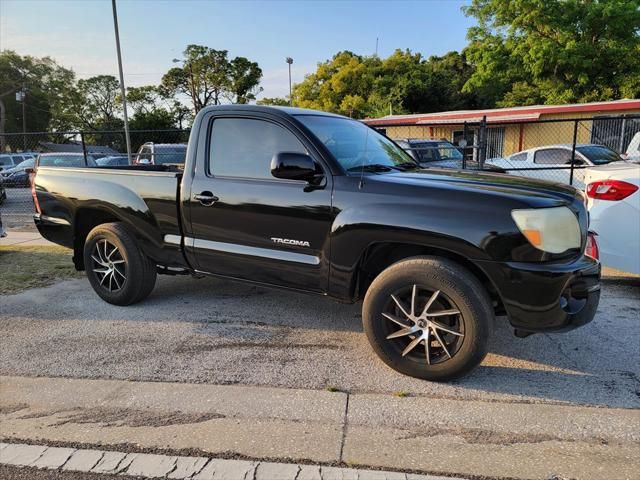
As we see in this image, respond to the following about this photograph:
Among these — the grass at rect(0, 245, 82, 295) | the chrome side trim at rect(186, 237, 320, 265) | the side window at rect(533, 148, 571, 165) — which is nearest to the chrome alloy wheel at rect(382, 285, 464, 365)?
the chrome side trim at rect(186, 237, 320, 265)

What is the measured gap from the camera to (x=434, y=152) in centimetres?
1301

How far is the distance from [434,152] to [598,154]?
382 cm

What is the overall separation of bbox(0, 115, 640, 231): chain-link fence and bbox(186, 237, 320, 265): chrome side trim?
2.66 metres

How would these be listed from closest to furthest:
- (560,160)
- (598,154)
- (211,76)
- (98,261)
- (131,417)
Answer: (131,417), (98,261), (598,154), (560,160), (211,76)

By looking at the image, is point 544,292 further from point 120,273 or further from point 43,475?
point 120,273

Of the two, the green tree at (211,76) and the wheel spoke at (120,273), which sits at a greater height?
the green tree at (211,76)

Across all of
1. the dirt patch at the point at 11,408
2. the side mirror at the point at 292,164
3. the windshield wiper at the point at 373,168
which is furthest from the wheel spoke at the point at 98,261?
the windshield wiper at the point at 373,168

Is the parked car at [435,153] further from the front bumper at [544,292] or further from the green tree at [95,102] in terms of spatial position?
the green tree at [95,102]

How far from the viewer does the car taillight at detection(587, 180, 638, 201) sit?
16.2 feet

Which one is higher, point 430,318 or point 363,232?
point 363,232

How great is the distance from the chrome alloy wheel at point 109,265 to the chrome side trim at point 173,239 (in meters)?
0.65

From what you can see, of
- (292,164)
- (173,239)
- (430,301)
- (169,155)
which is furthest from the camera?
(169,155)

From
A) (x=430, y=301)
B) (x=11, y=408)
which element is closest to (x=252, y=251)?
(x=430, y=301)

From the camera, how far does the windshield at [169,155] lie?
12.6 m
